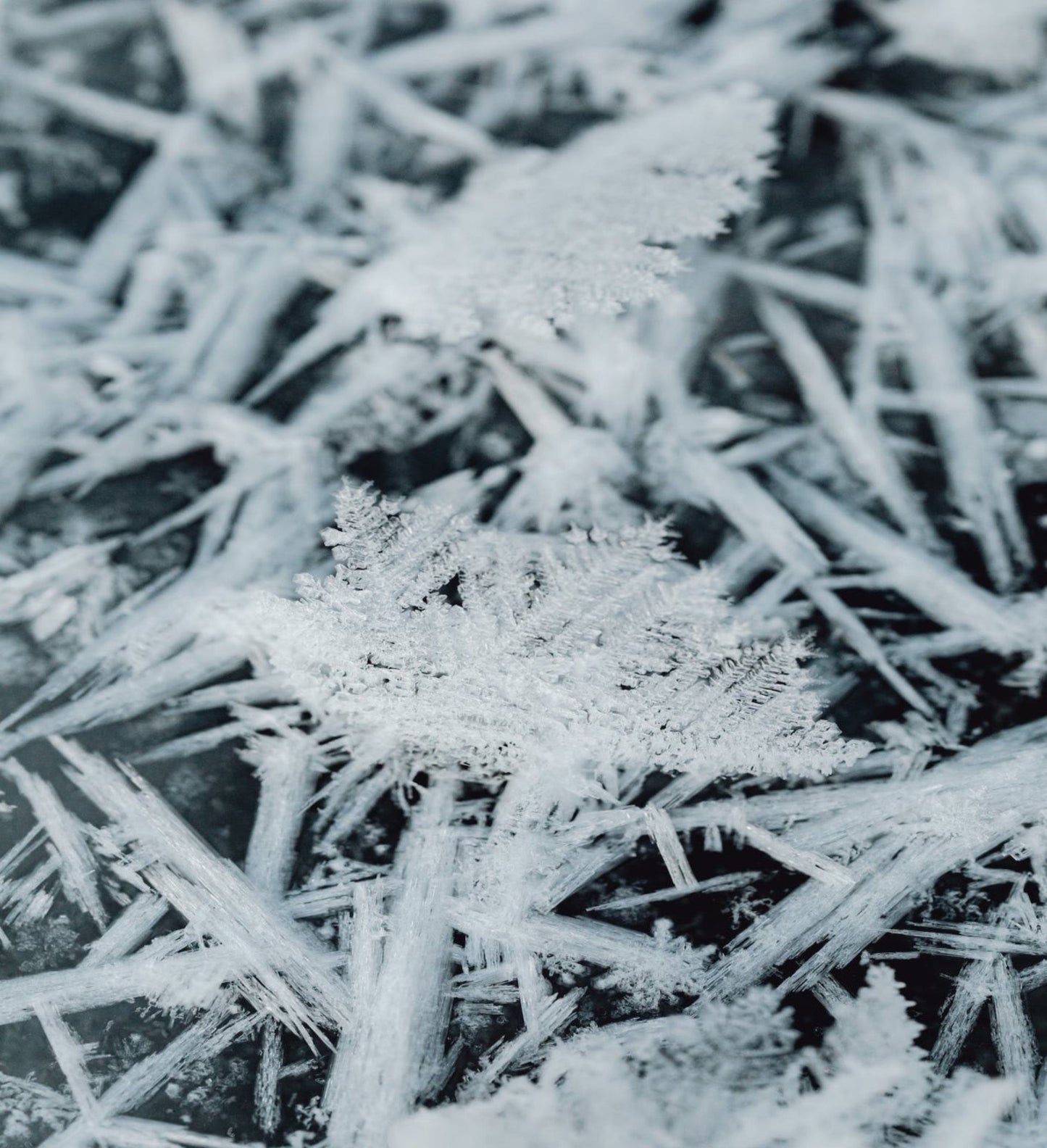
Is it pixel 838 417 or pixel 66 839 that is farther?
pixel 838 417

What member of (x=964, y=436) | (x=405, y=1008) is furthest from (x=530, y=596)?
(x=964, y=436)

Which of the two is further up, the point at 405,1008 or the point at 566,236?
the point at 566,236

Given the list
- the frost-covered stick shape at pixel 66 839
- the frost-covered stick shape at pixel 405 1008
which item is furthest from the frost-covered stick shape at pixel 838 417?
the frost-covered stick shape at pixel 66 839

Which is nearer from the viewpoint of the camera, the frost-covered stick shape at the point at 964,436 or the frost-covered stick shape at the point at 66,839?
the frost-covered stick shape at the point at 66,839

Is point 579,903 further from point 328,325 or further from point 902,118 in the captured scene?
point 902,118

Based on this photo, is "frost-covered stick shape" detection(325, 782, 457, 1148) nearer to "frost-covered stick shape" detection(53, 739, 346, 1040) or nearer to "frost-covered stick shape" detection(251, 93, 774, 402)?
"frost-covered stick shape" detection(53, 739, 346, 1040)

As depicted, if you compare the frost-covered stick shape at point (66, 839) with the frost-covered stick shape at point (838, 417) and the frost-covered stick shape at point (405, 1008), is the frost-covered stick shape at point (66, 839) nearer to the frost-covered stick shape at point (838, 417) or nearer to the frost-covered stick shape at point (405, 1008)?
the frost-covered stick shape at point (405, 1008)

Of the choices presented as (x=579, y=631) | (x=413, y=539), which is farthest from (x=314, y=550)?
(x=579, y=631)

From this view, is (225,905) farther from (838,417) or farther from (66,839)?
(838,417)
